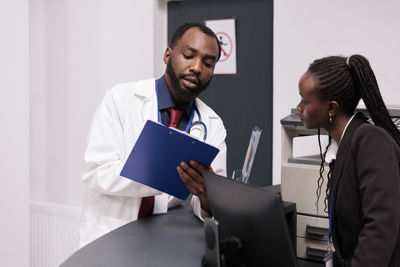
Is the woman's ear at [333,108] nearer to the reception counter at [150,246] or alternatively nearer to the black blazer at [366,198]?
the black blazer at [366,198]

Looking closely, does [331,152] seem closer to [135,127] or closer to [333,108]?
[333,108]

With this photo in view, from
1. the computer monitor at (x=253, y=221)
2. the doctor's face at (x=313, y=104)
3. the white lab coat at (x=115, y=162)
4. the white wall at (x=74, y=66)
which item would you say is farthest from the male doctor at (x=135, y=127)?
the white wall at (x=74, y=66)

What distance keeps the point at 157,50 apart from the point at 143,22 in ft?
0.60

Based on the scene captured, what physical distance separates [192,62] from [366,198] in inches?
31.9

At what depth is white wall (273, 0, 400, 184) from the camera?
1.91 meters

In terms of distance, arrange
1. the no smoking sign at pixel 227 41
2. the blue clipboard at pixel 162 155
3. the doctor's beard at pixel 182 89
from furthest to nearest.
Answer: the no smoking sign at pixel 227 41 → the doctor's beard at pixel 182 89 → the blue clipboard at pixel 162 155

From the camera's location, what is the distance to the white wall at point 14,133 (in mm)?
2029

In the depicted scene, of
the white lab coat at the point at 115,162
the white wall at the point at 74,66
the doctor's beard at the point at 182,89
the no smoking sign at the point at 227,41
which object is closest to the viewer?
the white lab coat at the point at 115,162

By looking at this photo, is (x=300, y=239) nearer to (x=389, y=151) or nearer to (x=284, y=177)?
(x=284, y=177)

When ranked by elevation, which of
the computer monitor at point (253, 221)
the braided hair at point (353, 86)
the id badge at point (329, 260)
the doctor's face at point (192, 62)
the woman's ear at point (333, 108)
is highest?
the doctor's face at point (192, 62)

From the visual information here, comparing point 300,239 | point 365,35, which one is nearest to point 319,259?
point 300,239

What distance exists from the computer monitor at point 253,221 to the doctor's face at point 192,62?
1.73 feet

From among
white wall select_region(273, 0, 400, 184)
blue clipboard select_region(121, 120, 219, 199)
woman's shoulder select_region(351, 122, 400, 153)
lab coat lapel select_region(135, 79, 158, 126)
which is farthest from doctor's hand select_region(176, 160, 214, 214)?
white wall select_region(273, 0, 400, 184)

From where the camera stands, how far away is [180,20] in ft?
8.31
